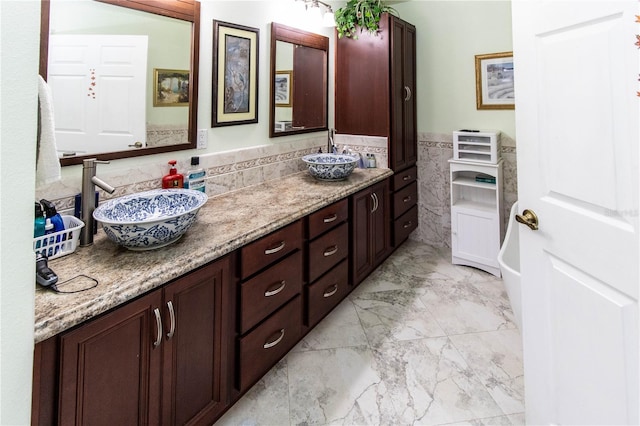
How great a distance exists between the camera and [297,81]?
282 cm

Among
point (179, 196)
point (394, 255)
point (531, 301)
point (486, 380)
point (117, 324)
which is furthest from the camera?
point (394, 255)

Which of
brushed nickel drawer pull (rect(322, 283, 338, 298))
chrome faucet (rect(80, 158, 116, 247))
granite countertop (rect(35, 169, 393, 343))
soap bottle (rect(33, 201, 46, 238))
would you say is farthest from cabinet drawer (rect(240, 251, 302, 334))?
soap bottle (rect(33, 201, 46, 238))

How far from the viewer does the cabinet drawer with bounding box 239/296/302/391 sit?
5.28 feet

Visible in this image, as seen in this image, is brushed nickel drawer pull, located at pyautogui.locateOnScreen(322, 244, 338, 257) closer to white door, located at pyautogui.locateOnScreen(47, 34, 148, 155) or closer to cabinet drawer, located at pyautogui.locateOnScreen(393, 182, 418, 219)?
cabinet drawer, located at pyautogui.locateOnScreen(393, 182, 418, 219)

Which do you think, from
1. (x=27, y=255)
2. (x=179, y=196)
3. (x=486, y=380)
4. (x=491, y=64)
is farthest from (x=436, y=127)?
(x=27, y=255)

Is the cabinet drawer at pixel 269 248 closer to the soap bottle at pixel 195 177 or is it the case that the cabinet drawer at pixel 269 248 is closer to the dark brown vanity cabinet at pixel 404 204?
the soap bottle at pixel 195 177

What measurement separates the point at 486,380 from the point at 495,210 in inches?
65.1

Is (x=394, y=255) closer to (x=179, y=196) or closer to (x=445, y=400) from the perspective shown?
(x=445, y=400)

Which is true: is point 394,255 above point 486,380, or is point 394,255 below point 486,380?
below

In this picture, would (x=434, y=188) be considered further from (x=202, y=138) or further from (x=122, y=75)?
(x=122, y=75)

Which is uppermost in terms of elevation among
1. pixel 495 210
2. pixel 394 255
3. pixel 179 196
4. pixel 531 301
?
pixel 179 196

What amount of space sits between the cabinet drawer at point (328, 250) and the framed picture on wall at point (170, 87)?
110 centimetres

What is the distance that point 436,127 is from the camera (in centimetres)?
352

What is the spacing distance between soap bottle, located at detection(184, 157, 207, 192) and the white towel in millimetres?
885
